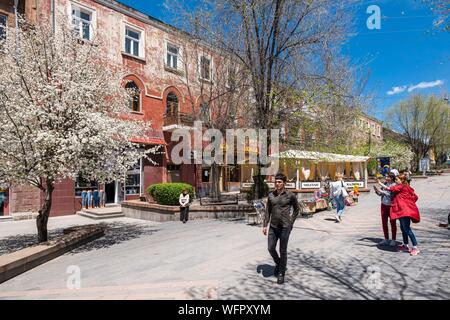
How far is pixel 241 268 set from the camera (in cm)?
605

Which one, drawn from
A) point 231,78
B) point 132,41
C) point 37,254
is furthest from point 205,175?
point 37,254

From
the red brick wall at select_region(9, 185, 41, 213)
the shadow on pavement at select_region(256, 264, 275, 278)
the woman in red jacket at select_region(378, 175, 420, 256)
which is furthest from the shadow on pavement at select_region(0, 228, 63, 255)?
the woman in red jacket at select_region(378, 175, 420, 256)

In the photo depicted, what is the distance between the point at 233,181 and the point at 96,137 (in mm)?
19976

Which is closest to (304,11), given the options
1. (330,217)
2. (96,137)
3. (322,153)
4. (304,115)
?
(304,115)

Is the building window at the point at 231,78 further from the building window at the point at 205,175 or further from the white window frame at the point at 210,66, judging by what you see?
the building window at the point at 205,175

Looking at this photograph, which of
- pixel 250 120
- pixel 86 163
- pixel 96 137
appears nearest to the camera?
pixel 96 137

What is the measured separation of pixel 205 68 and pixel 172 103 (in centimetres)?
541

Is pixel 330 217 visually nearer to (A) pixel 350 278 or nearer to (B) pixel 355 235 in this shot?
(B) pixel 355 235

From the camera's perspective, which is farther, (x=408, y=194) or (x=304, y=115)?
(x=304, y=115)

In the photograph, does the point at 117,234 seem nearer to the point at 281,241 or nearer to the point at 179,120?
the point at 281,241

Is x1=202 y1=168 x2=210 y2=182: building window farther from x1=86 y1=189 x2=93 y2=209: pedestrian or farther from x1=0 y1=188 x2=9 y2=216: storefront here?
x1=0 y1=188 x2=9 y2=216: storefront

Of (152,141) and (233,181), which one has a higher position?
(152,141)

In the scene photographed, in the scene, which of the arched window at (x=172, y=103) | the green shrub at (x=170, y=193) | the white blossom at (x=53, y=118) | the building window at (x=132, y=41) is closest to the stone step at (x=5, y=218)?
the green shrub at (x=170, y=193)

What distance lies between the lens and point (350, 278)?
5.21 metres
